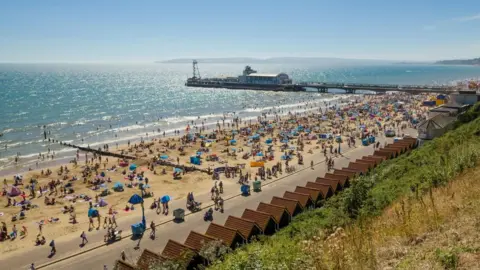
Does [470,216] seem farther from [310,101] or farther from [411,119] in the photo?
[310,101]

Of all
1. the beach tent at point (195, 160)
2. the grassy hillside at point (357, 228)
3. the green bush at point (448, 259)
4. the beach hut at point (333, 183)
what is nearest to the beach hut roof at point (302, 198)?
the grassy hillside at point (357, 228)

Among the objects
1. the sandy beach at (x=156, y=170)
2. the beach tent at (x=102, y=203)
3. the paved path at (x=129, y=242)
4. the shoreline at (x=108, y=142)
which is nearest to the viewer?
the paved path at (x=129, y=242)

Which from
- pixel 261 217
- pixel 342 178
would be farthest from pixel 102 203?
pixel 342 178

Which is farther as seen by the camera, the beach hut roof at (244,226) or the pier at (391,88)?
the pier at (391,88)

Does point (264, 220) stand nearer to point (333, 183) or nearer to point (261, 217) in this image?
point (261, 217)

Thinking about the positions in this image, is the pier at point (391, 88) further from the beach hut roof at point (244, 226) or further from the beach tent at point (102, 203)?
the beach hut roof at point (244, 226)

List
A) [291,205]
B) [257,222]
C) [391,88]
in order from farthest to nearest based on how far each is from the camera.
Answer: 1. [391,88]
2. [291,205]
3. [257,222]

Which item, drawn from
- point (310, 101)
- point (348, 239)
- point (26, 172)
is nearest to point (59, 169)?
point (26, 172)
